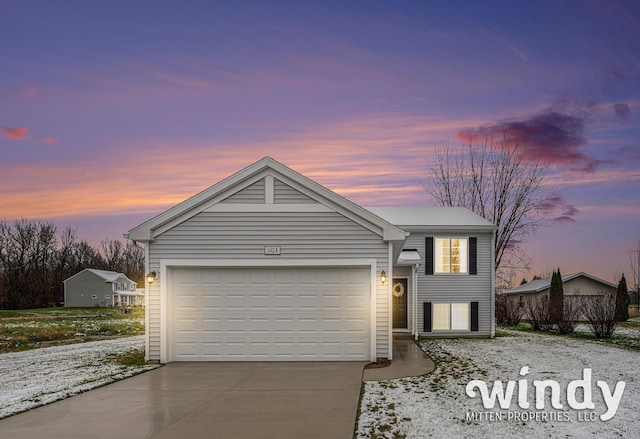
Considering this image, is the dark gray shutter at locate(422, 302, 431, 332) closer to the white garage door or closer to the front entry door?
the front entry door

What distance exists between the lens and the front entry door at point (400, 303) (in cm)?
1995

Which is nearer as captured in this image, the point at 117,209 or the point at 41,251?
the point at 117,209

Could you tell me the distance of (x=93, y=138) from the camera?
20.1 m

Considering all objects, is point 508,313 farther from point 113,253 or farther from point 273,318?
point 113,253

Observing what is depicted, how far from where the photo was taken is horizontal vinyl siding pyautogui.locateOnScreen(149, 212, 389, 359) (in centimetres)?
1242

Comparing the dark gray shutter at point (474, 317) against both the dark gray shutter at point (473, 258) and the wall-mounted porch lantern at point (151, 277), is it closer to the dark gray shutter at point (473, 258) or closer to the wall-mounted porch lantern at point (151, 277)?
the dark gray shutter at point (473, 258)

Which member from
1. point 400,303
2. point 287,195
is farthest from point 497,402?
point 400,303

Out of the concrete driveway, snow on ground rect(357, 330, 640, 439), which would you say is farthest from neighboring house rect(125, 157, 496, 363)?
snow on ground rect(357, 330, 640, 439)

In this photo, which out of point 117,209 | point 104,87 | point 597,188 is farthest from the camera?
point 117,209

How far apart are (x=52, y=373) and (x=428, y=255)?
44.7ft

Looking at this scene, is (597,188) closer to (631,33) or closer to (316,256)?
(631,33)

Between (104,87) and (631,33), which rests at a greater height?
(631,33)

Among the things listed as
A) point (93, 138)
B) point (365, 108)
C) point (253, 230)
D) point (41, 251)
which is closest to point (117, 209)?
point (93, 138)

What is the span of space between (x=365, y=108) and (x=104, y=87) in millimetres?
9107
